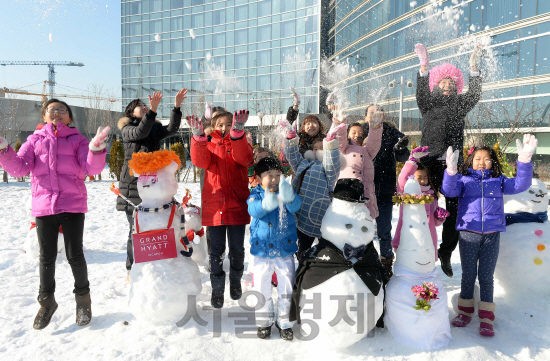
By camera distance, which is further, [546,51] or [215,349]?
[546,51]

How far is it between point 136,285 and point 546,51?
1785 centimetres

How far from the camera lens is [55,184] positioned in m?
2.89

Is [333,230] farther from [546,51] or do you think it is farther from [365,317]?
[546,51]

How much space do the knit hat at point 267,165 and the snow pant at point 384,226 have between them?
5.11ft

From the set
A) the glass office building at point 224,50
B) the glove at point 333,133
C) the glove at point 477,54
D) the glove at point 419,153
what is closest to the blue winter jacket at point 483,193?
the glove at point 419,153

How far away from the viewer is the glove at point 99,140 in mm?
2756

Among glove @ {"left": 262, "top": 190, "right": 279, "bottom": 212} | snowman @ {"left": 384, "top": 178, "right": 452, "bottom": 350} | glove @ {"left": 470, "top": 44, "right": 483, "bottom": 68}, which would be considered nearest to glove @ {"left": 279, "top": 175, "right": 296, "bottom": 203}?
glove @ {"left": 262, "top": 190, "right": 279, "bottom": 212}

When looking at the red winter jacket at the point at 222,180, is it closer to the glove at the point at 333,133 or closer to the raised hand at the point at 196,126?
the raised hand at the point at 196,126

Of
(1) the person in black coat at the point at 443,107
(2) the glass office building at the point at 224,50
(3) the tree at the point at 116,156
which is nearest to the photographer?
(1) the person in black coat at the point at 443,107

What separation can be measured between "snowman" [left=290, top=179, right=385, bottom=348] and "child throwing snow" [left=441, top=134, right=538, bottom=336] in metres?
0.91

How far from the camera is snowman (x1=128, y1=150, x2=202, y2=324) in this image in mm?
2814

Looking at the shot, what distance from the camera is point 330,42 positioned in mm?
24125

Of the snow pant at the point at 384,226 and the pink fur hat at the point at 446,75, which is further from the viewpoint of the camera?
the snow pant at the point at 384,226

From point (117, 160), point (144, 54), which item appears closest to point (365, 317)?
point (117, 160)
